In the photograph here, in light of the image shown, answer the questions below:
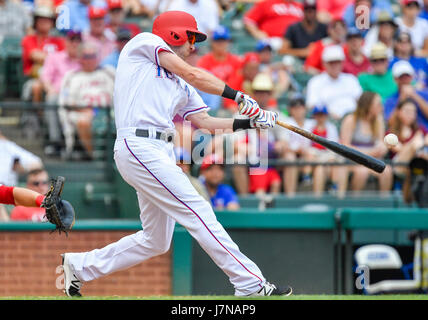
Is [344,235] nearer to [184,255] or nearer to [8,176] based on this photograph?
[184,255]

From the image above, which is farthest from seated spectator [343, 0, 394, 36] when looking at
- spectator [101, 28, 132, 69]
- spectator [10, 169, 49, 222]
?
spectator [10, 169, 49, 222]

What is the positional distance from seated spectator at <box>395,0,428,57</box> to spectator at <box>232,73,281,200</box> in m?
3.49

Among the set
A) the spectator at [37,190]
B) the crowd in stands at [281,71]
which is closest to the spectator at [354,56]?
the crowd in stands at [281,71]

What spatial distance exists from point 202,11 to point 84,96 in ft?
8.40

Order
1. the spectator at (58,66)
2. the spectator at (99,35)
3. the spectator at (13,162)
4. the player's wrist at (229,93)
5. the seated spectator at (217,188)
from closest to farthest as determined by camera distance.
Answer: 1. the player's wrist at (229,93)
2. the seated spectator at (217,188)
3. the spectator at (13,162)
4. the spectator at (58,66)
5. the spectator at (99,35)

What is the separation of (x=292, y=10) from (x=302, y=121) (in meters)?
2.94

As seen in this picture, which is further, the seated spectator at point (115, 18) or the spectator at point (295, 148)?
the seated spectator at point (115, 18)

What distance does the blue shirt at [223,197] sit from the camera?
782 centimetres

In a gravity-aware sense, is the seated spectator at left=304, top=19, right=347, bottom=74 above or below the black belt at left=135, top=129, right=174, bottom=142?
above

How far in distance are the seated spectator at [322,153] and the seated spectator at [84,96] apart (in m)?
2.26

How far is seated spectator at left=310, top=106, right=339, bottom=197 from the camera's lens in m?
8.59

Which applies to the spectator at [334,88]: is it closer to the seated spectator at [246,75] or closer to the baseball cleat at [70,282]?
the seated spectator at [246,75]

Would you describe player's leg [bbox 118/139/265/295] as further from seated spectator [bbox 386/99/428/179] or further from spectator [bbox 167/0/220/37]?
spectator [bbox 167/0/220/37]

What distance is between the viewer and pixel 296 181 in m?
8.65
